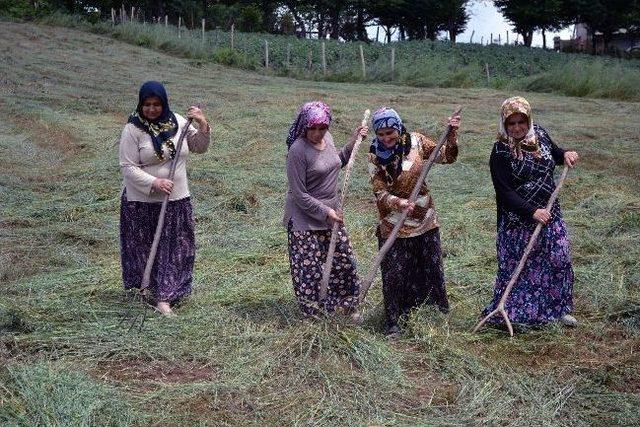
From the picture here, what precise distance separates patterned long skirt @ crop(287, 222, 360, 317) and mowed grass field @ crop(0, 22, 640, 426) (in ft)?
0.59

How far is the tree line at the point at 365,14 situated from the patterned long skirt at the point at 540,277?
33142 millimetres

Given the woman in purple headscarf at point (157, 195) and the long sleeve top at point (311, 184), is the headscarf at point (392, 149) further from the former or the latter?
the woman in purple headscarf at point (157, 195)

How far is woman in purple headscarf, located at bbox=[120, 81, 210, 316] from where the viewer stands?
4746 millimetres

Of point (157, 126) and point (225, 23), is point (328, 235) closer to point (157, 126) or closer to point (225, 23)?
point (157, 126)

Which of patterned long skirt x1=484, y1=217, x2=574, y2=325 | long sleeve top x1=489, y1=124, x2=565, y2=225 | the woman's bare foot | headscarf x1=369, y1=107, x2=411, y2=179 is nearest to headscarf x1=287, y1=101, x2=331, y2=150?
headscarf x1=369, y1=107, x2=411, y2=179

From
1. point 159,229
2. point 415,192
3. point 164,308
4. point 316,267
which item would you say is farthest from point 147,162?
point 415,192

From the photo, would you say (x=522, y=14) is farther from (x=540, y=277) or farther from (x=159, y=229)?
(x=159, y=229)

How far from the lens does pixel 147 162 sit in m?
4.82

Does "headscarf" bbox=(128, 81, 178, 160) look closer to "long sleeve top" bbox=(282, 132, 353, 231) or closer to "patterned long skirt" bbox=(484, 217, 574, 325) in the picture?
"long sleeve top" bbox=(282, 132, 353, 231)

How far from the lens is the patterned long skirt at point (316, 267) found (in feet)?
15.1

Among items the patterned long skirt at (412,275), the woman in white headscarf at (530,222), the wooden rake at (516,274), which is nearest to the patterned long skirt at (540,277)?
the woman in white headscarf at (530,222)

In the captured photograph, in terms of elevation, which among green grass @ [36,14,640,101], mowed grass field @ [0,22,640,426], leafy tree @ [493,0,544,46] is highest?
leafy tree @ [493,0,544,46]

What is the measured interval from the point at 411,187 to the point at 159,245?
1.62 meters

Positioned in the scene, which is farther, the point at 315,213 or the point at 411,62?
the point at 411,62
